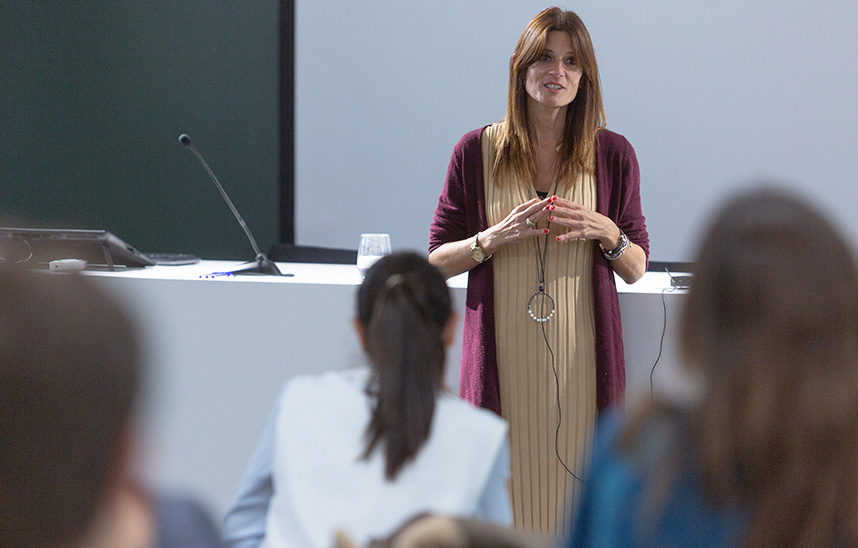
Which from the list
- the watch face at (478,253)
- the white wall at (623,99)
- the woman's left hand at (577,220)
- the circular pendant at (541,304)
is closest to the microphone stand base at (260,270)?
the watch face at (478,253)

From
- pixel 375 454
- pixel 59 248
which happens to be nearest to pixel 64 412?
pixel 375 454

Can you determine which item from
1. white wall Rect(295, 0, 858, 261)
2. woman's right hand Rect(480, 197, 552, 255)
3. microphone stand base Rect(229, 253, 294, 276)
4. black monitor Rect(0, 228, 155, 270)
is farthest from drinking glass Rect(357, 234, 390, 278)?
white wall Rect(295, 0, 858, 261)

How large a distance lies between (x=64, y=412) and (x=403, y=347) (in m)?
0.65

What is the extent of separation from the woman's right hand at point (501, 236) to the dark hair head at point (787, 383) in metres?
1.17

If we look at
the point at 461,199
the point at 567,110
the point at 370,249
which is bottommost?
the point at 370,249

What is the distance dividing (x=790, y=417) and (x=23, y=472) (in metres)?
0.61

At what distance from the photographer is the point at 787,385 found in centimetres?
67

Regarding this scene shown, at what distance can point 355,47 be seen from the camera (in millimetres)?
3646

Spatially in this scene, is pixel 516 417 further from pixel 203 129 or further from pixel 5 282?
pixel 203 129

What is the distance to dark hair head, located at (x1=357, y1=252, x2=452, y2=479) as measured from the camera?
105 cm

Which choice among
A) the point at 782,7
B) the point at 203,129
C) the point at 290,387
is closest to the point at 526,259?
the point at 290,387

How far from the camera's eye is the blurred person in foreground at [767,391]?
0.67 meters

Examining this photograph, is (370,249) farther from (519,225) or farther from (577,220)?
(577,220)

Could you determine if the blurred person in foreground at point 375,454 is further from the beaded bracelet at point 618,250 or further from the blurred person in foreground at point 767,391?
the beaded bracelet at point 618,250
